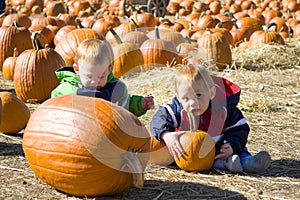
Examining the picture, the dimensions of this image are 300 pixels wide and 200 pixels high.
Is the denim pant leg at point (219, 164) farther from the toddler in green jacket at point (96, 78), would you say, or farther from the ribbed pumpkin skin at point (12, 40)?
the ribbed pumpkin skin at point (12, 40)

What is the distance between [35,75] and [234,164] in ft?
9.82

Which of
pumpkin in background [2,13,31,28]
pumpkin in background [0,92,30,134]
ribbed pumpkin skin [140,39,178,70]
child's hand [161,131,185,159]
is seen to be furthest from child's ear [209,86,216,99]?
pumpkin in background [2,13,31,28]

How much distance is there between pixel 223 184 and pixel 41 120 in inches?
46.3

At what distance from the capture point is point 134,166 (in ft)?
10.4

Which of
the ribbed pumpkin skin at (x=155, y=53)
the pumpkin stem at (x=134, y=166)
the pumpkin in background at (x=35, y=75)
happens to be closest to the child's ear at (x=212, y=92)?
the pumpkin stem at (x=134, y=166)

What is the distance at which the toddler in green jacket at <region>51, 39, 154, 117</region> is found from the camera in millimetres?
3836

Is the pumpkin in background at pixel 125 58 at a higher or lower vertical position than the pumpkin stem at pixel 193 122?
lower

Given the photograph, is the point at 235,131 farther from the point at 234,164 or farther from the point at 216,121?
the point at 234,164


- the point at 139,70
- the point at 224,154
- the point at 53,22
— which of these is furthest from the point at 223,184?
the point at 53,22

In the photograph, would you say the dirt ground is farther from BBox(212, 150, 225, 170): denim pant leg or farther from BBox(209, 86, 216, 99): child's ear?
BBox(209, 86, 216, 99): child's ear

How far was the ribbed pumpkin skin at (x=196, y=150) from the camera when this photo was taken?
3.79m

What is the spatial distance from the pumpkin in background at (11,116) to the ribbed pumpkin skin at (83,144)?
1.30m

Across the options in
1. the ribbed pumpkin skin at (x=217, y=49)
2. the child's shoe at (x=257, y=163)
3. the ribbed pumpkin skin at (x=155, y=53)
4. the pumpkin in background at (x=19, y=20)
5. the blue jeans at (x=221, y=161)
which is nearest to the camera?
the child's shoe at (x=257, y=163)

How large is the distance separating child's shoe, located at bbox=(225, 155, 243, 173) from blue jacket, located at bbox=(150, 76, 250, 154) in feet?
0.34
